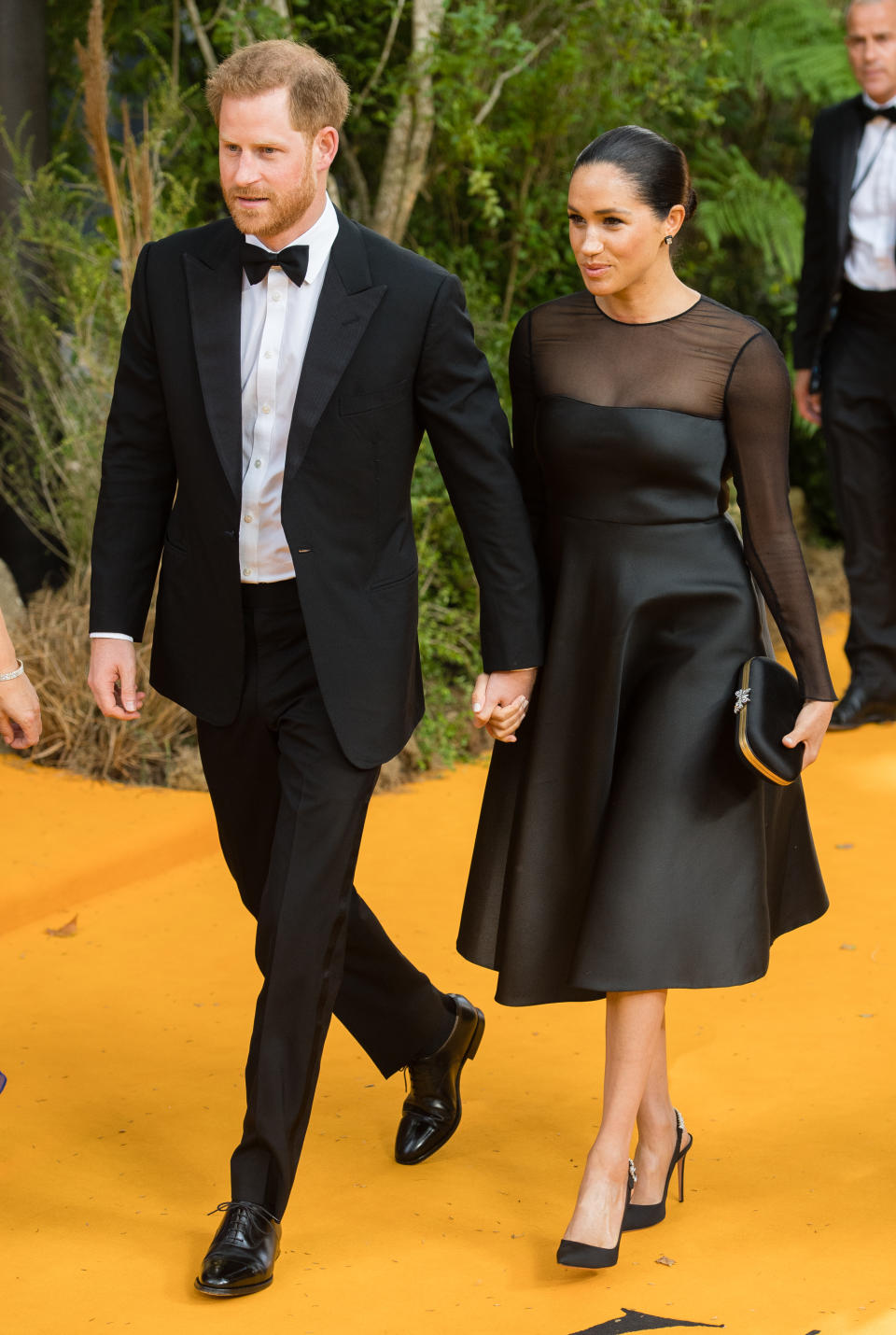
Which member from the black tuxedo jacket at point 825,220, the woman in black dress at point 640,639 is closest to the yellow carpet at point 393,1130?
the woman in black dress at point 640,639

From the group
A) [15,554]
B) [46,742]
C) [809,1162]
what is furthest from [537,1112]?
[15,554]

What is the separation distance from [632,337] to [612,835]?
36.6 inches

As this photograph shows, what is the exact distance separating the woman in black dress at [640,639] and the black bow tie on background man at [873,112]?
12.3 ft

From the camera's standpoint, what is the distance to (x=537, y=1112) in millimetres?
3865

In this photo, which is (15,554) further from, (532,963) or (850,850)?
(532,963)

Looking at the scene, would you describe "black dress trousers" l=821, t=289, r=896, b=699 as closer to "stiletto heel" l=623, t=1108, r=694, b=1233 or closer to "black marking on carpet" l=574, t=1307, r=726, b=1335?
"stiletto heel" l=623, t=1108, r=694, b=1233

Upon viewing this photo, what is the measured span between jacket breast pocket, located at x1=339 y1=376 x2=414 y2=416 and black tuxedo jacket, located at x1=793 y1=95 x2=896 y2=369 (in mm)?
4069

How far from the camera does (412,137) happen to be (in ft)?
25.2

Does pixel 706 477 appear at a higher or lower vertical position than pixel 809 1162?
higher

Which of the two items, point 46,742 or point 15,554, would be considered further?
point 15,554

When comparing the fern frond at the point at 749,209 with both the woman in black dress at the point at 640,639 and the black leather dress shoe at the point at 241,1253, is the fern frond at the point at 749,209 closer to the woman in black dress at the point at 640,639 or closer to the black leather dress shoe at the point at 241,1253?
the woman in black dress at the point at 640,639

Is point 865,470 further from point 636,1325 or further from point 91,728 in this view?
point 636,1325

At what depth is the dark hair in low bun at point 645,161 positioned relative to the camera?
3.07 metres

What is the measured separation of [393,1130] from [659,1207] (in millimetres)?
715
